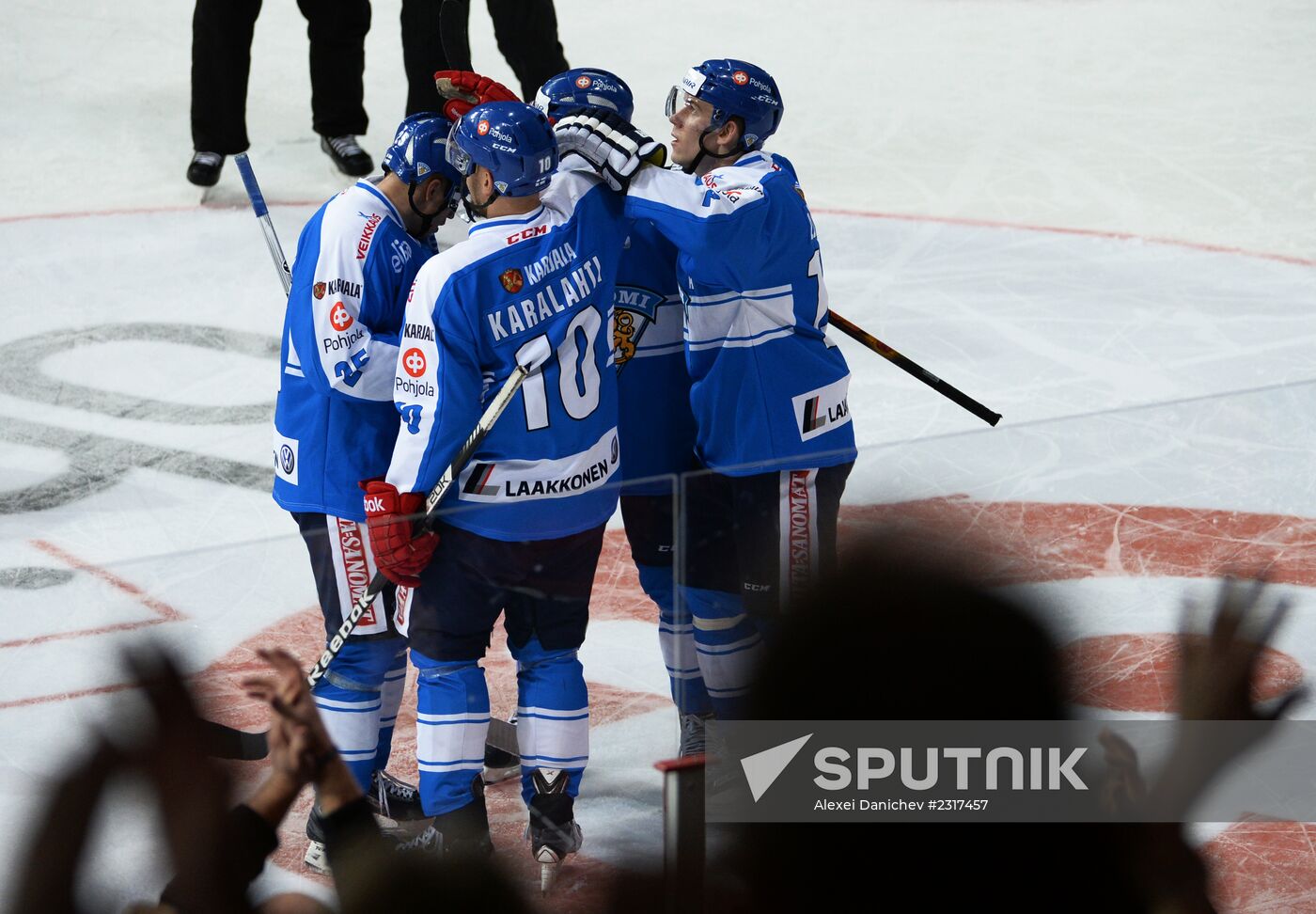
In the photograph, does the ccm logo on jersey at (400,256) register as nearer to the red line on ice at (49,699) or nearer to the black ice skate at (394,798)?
the black ice skate at (394,798)

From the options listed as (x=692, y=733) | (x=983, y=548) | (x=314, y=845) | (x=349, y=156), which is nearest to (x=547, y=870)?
(x=692, y=733)

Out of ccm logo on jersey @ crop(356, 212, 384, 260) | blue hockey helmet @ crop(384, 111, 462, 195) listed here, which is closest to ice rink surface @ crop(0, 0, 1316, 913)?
ccm logo on jersey @ crop(356, 212, 384, 260)

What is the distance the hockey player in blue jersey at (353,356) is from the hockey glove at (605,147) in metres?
0.21

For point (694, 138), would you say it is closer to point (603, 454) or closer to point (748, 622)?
point (603, 454)

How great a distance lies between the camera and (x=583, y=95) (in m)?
2.58

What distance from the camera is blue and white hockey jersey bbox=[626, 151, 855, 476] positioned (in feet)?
8.45

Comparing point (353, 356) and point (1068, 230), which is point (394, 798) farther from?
point (1068, 230)

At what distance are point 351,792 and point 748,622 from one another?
0.62 m

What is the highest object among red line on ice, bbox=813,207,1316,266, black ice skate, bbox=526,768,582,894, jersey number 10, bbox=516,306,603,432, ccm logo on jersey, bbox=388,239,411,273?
ccm logo on jersey, bbox=388,239,411,273

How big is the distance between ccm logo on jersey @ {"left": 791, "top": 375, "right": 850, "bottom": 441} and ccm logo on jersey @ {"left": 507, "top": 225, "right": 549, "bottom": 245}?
60cm

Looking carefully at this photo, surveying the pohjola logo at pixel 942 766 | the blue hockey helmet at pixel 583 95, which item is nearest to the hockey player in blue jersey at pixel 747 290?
the blue hockey helmet at pixel 583 95

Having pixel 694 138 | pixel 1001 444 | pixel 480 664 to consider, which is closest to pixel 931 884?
pixel 1001 444

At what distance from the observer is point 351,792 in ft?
4.25

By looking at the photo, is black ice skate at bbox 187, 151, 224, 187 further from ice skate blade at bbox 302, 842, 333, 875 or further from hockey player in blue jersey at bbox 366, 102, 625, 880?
ice skate blade at bbox 302, 842, 333, 875
